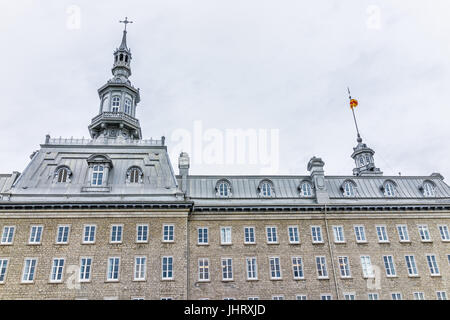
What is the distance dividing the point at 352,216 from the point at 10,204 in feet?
119

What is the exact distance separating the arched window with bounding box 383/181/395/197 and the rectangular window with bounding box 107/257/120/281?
31733 mm

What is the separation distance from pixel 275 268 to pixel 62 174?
25.2m

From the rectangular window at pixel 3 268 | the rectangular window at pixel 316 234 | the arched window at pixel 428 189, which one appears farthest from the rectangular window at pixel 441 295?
the rectangular window at pixel 3 268

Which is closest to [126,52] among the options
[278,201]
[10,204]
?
[10,204]

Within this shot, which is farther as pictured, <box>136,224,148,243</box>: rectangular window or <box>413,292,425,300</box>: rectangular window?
<box>413,292,425,300</box>: rectangular window

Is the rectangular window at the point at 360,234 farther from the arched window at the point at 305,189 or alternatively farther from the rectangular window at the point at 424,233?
the rectangular window at the point at 424,233

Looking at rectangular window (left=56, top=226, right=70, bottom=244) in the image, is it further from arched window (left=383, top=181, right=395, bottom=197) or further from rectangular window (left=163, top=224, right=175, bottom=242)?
arched window (left=383, top=181, right=395, bottom=197)

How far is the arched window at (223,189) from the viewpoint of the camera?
40.2 meters

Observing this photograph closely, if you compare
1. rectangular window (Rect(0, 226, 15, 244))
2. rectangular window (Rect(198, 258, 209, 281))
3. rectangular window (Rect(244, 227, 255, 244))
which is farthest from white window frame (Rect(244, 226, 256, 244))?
rectangular window (Rect(0, 226, 15, 244))

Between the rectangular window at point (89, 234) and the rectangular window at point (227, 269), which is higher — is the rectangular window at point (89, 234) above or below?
above

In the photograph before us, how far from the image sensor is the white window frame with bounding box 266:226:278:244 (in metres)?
37.4

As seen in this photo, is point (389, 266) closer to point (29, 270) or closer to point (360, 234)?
point (360, 234)

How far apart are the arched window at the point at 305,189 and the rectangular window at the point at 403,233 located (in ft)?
34.4

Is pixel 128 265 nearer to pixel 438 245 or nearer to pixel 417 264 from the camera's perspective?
pixel 417 264
